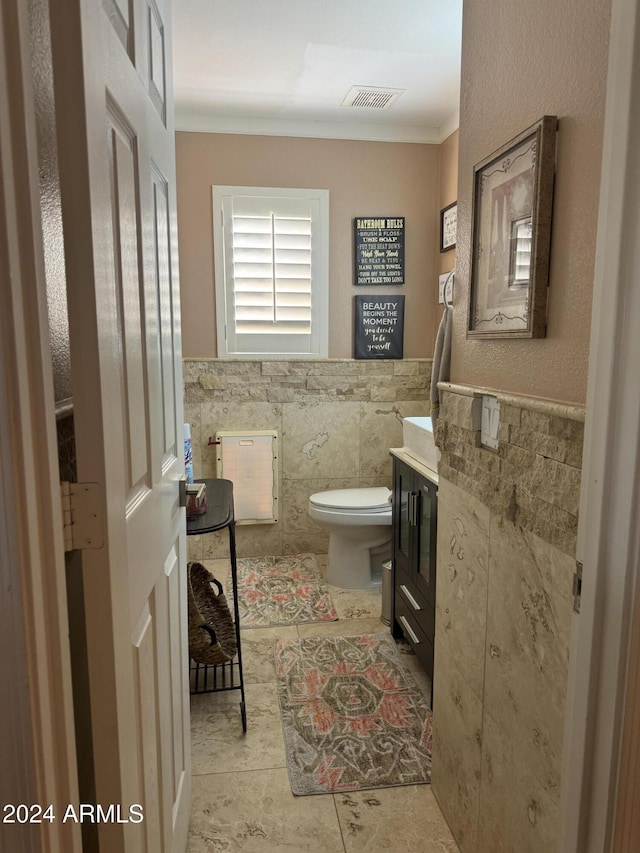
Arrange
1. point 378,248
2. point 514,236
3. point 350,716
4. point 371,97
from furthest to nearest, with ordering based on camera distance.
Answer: point 378,248 → point 371,97 → point 350,716 → point 514,236

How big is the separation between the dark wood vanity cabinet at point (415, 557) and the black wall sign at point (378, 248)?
56.7 inches

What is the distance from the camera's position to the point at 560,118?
1.05 meters

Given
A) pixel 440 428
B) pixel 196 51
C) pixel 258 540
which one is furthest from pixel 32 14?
pixel 258 540

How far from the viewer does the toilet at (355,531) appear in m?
2.98

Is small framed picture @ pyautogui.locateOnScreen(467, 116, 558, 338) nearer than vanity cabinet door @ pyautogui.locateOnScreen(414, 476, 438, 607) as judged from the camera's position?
Yes

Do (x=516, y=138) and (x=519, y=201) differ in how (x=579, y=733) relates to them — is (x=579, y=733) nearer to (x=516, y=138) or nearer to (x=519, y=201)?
(x=519, y=201)

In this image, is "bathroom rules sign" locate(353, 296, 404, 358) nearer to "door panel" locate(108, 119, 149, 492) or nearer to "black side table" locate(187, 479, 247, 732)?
"black side table" locate(187, 479, 247, 732)

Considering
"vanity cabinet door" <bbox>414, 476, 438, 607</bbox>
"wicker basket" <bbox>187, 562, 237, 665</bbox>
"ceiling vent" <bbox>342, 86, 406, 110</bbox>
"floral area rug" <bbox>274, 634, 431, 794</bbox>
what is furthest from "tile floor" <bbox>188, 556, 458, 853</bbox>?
"ceiling vent" <bbox>342, 86, 406, 110</bbox>

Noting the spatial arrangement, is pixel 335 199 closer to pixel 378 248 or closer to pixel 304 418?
pixel 378 248

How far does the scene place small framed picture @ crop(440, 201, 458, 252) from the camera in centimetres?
330

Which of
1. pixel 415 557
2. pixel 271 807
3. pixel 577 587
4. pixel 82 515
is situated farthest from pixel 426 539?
pixel 82 515

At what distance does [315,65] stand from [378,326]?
146cm

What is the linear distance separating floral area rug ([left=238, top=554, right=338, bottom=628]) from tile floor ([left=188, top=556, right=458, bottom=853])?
2.31 feet

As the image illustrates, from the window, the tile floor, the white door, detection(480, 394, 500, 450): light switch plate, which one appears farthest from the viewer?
the window
